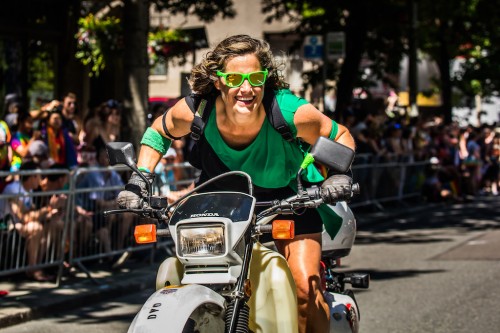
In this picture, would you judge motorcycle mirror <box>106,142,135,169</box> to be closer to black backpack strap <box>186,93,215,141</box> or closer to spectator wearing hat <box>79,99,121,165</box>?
black backpack strap <box>186,93,215,141</box>

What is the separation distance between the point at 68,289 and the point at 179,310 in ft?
19.9

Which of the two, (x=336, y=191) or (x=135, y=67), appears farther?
(x=135, y=67)

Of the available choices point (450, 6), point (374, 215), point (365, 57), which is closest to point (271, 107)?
point (374, 215)

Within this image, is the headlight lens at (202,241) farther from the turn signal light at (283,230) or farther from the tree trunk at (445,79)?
the tree trunk at (445,79)

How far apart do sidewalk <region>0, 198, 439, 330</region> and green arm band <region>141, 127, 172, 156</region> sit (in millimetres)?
3733

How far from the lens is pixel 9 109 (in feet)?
40.6

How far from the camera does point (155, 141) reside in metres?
5.18

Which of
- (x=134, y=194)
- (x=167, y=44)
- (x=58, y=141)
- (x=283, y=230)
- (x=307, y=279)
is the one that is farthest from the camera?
(x=167, y=44)

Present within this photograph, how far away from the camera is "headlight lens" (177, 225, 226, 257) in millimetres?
4309

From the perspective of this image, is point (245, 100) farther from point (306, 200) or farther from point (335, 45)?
point (335, 45)

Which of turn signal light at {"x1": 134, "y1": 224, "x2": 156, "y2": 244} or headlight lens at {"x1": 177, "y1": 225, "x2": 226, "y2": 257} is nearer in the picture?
headlight lens at {"x1": 177, "y1": 225, "x2": 226, "y2": 257}

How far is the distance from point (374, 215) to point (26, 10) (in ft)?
21.7

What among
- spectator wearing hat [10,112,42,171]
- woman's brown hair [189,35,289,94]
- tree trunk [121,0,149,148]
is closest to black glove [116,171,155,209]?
woman's brown hair [189,35,289,94]

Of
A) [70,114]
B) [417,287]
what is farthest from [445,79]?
[417,287]
